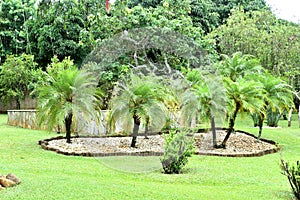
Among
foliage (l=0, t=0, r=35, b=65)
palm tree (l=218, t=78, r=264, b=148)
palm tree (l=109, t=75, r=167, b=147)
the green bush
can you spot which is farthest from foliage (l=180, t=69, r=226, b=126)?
foliage (l=0, t=0, r=35, b=65)

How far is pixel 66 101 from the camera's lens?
11.4 metres

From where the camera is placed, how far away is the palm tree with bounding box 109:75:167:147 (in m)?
9.87

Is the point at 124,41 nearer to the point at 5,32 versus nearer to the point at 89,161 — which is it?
the point at 89,161

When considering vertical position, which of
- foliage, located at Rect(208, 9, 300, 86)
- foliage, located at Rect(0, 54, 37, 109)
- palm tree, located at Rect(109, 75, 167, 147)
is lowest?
palm tree, located at Rect(109, 75, 167, 147)

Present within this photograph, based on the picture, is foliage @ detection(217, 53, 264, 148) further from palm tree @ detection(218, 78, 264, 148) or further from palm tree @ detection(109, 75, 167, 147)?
palm tree @ detection(109, 75, 167, 147)

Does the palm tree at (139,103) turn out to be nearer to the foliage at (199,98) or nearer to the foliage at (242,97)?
the foliage at (199,98)

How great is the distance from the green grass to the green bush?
0.60 ft

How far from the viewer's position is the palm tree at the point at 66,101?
1087 cm

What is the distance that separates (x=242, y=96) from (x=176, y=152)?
390 cm

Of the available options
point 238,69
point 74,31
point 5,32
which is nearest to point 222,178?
point 238,69

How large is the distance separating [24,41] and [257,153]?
62.9 feet

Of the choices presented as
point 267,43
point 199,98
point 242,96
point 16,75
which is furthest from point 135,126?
point 16,75

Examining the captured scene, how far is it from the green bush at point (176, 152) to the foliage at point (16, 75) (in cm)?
1617

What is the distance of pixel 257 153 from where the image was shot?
11.0 meters
